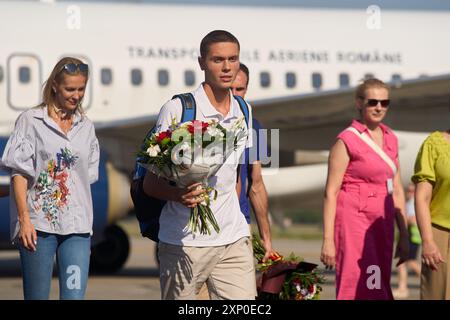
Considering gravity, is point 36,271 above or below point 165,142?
below

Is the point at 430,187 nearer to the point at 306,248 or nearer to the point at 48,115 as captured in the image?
the point at 48,115

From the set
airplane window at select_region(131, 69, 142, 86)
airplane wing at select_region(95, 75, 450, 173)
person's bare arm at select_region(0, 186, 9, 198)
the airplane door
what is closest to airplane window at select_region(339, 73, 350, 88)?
airplane wing at select_region(95, 75, 450, 173)

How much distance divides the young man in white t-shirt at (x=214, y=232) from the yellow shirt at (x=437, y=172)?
1595 mm

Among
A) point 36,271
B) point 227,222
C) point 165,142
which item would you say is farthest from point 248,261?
point 36,271

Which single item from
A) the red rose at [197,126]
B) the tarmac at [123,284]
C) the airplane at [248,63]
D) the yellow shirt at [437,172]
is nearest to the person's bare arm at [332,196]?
the yellow shirt at [437,172]

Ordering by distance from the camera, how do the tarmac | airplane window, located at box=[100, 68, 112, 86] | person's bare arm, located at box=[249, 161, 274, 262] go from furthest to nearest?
1. airplane window, located at box=[100, 68, 112, 86]
2. the tarmac
3. person's bare arm, located at box=[249, 161, 274, 262]

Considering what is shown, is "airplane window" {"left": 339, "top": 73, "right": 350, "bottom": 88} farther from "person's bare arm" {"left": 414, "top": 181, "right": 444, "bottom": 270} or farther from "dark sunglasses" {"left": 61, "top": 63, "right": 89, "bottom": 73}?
"dark sunglasses" {"left": 61, "top": 63, "right": 89, "bottom": 73}

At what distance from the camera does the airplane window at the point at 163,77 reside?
16750 mm

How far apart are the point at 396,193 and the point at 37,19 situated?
380 inches

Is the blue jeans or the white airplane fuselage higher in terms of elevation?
the white airplane fuselage

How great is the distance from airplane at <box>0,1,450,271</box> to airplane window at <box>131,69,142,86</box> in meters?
0.02

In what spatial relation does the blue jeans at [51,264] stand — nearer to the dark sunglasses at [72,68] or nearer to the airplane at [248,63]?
the dark sunglasses at [72,68]

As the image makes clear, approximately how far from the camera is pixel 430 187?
7059 mm

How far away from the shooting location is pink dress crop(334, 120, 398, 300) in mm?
7043
